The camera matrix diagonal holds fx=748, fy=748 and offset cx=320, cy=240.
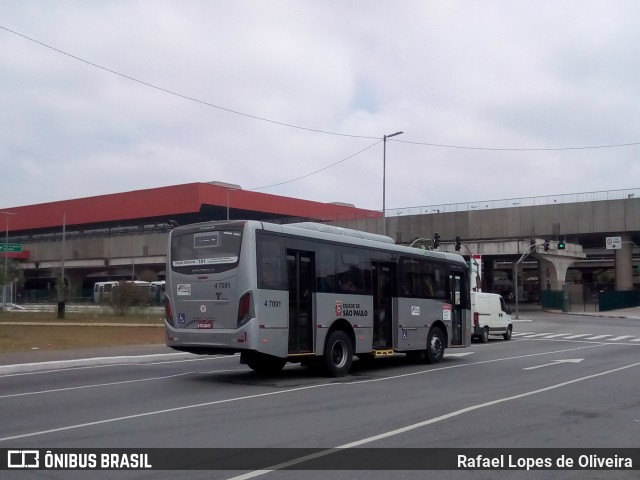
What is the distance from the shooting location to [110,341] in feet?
90.8

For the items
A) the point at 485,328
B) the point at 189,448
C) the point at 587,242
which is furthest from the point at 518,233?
the point at 189,448

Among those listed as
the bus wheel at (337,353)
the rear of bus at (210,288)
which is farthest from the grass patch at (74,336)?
the bus wheel at (337,353)

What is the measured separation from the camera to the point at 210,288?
1545 cm

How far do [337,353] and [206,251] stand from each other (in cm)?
391

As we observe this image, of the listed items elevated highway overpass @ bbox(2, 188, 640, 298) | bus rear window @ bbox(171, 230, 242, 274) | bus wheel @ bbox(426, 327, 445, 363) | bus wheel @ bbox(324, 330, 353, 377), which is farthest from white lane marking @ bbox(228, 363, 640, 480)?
elevated highway overpass @ bbox(2, 188, 640, 298)

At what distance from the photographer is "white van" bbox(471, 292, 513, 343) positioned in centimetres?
3192

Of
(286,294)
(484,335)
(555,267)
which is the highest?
(555,267)

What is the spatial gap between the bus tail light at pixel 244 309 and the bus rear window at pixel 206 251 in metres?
0.71

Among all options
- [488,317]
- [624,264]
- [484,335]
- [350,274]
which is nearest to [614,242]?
[624,264]

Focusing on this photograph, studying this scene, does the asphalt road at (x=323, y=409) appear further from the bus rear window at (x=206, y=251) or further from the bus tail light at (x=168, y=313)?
the bus rear window at (x=206, y=251)

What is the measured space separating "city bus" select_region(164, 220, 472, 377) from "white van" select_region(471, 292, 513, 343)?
1290 cm

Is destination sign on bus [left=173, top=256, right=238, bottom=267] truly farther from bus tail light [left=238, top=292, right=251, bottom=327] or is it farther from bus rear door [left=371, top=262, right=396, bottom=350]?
bus rear door [left=371, top=262, right=396, bottom=350]

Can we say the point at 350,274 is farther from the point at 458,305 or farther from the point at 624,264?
the point at 624,264
